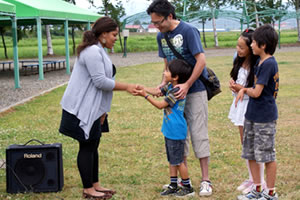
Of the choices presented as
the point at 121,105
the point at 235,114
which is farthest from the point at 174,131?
the point at 121,105

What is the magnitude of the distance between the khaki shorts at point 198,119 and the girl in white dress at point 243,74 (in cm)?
35

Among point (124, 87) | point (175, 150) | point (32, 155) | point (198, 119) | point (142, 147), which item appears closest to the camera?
point (124, 87)

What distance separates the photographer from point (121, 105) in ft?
35.6

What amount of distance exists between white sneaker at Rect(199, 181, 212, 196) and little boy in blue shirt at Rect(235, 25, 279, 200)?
20.6 inches

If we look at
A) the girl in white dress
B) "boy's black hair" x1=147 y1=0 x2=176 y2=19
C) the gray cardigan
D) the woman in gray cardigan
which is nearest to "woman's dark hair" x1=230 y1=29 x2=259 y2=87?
the girl in white dress

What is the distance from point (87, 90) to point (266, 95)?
1602 millimetres

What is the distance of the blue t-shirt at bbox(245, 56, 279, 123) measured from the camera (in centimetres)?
409

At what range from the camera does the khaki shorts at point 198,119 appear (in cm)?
455

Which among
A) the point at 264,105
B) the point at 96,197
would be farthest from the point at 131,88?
the point at 264,105

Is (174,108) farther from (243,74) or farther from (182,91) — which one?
(243,74)

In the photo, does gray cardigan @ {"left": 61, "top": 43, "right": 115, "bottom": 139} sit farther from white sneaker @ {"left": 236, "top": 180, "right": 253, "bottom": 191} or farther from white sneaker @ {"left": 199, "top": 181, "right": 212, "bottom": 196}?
white sneaker @ {"left": 236, "top": 180, "right": 253, "bottom": 191}

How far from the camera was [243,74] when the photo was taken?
4.67 m

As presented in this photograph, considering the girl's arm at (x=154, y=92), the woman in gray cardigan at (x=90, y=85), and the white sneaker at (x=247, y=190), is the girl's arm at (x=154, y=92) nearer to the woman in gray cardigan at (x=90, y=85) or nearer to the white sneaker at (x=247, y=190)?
the woman in gray cardigan at (x=90, y=85)

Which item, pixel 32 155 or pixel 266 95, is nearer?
pixel 266 95
